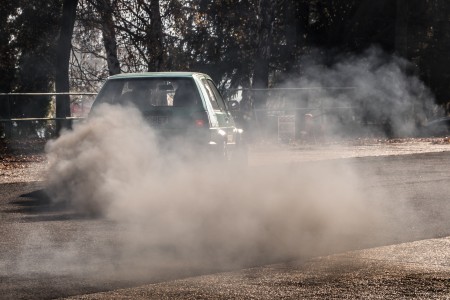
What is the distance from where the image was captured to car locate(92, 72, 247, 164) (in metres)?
15.3

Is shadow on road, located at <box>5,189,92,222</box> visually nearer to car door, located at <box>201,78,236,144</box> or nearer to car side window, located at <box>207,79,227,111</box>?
car door, located at <box>201,78,236,144</box>

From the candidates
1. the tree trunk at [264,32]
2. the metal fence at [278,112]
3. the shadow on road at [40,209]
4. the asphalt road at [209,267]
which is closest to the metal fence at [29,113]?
the metal fence at [278,112]

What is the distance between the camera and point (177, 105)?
15711mm

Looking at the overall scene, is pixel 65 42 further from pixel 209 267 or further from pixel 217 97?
pixel 209 267

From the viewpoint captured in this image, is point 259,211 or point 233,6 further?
point 233,6

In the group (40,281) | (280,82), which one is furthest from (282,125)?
(40,281)

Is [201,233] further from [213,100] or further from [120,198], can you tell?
[213,100]

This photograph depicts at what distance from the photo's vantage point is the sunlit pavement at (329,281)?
7.73m

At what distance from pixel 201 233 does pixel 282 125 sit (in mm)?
22816

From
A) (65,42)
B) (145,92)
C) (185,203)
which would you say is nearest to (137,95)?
(145,92)

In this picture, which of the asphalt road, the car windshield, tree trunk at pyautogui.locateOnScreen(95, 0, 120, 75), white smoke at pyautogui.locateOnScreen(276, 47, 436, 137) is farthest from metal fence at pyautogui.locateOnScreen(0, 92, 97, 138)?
the asphalt road

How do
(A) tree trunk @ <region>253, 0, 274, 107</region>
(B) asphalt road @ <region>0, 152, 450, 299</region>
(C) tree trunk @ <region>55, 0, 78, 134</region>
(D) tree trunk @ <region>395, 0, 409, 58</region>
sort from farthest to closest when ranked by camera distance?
1. (D) tree trunk @ <region>395, 0, 409, 58</region>
2. (A) tree trunk @ <region>253, 0, 274, 107</region>
3. (C) tree trunk @ <region>55, 0, 78, 134</region>
4. (B) asphalt road @ <region>0, 152, 450, 299</region>

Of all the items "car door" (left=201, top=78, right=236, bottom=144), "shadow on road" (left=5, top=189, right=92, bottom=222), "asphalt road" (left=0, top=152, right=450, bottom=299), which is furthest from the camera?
"car door" (left=201, top=78, right=236, bottom=144)

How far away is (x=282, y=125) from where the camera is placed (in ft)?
111
